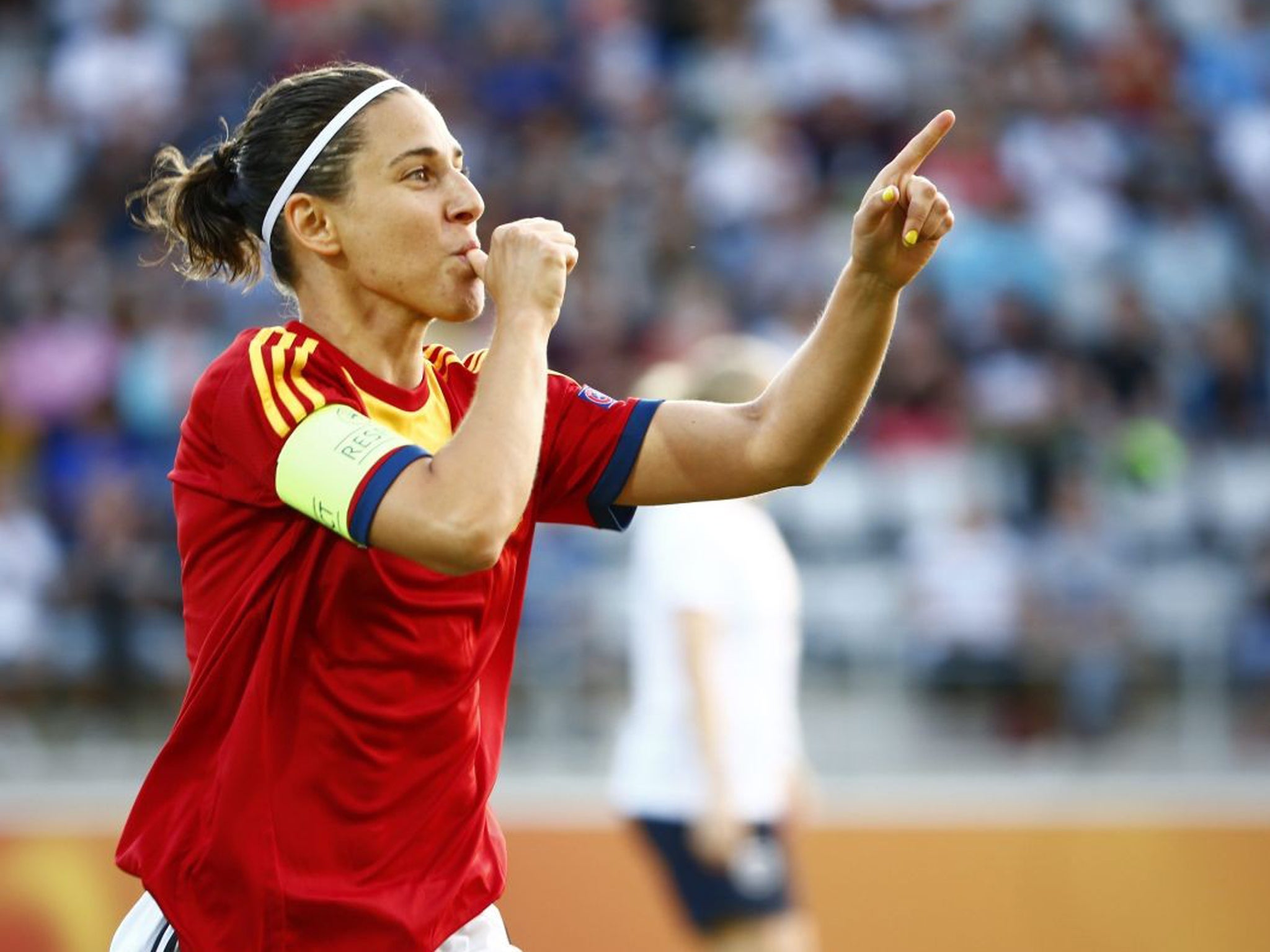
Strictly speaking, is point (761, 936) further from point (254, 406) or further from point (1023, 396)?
point (1023, 396)

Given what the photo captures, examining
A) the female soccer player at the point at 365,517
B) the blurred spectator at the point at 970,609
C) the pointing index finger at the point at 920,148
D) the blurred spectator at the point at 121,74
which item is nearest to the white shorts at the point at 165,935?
the female soccer player at the point at 365,517

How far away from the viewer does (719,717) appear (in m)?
5.55

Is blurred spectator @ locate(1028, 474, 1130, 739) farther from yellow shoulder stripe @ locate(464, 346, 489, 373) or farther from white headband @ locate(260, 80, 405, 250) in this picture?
white headband @ locate(260, 80, 405, 250)

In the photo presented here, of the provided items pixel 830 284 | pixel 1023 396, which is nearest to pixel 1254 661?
pixel 1023 396

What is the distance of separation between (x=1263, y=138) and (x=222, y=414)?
7.73 meters

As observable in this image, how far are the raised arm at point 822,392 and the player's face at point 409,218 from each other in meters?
0.44

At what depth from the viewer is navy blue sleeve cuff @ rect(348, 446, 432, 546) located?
266cm

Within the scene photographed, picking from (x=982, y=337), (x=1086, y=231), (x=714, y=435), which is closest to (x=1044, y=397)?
(x=982, y=337)

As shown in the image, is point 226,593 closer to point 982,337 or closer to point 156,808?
point 156,808

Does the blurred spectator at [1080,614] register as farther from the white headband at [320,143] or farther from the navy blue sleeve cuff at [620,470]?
the white headband at [320,143]

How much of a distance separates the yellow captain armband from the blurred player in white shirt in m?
2.84

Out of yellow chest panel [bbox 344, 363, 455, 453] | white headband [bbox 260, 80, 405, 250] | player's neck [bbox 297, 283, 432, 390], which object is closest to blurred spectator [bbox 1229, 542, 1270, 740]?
yellow chest panel [bbox 344, 363, 455, 453]

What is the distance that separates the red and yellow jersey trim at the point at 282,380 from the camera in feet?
9.21

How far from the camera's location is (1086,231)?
9.23m
